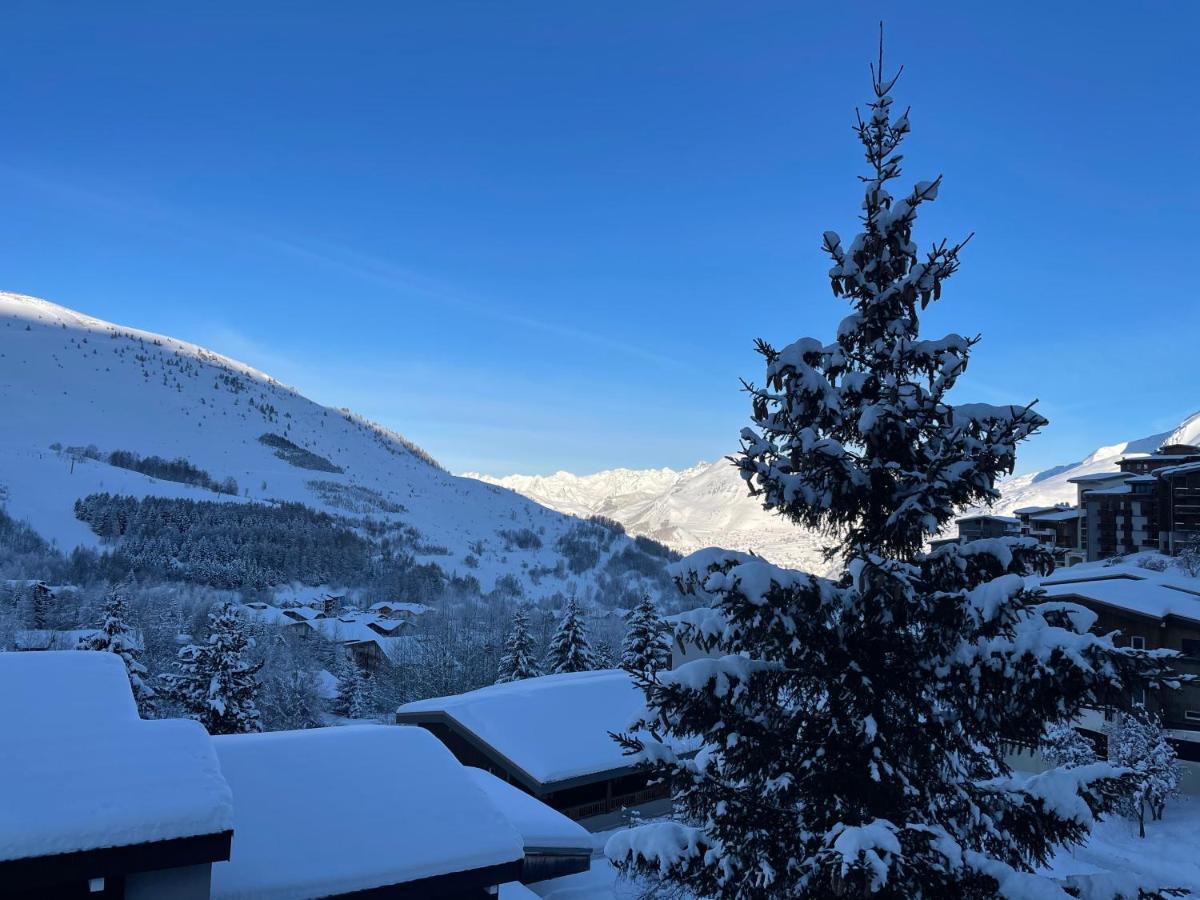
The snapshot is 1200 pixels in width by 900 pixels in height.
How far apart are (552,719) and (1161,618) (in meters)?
Answer: 21.9

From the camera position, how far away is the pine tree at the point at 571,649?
136 ft

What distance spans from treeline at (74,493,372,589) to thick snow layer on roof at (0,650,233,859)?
9728 centimetres

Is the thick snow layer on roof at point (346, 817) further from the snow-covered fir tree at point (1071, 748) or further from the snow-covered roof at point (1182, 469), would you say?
the snow-covered roof at point (1182, 469)

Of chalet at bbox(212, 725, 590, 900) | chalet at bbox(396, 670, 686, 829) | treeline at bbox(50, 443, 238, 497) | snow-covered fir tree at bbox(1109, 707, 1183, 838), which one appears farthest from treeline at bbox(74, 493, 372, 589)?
snow-covered fir tree at bbox(1109, 707, 1183, 838)

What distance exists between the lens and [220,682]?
29.2m

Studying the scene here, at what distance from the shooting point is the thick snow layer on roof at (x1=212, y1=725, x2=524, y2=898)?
27.8 ft

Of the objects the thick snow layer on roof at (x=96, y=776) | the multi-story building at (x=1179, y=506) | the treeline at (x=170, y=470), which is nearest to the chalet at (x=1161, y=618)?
the multi-story building at (x=1179, y=506)

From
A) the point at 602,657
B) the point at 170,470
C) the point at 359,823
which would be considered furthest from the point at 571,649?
the point at 170,470

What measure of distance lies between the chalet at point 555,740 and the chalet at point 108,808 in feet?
54.2

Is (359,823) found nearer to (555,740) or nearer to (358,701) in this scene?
(555,740)

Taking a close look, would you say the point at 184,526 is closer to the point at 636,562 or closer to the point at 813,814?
the point at 636,562

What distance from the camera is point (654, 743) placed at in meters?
5.44

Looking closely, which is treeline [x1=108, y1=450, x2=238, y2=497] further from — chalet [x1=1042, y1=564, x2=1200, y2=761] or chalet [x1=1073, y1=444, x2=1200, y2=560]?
chalet [x1=1042, y1=564, x2=1200, y2=761]

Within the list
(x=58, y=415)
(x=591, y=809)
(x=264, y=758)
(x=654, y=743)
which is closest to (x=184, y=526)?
(x=58, y=415)
